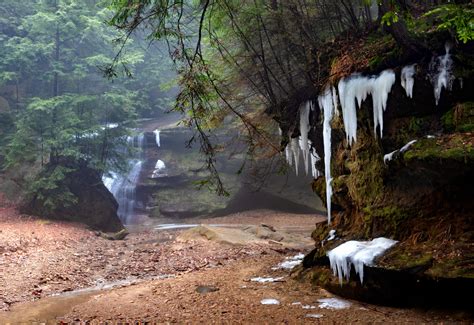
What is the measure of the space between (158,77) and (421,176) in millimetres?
28888

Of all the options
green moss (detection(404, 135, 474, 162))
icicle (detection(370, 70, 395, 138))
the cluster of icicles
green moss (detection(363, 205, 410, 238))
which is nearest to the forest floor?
green moss (detection(363, 205, 410, 238))

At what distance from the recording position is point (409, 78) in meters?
6.17

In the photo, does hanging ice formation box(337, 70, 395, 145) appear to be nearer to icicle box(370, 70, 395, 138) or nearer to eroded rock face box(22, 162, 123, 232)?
icicle box(370, 70, 395, 138)

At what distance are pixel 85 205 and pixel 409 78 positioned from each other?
16685 millimetres

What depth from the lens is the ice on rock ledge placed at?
5.62 meters

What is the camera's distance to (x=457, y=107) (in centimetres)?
584

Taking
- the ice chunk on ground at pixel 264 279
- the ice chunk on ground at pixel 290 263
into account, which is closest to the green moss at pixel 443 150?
the ice chunk on ground at pixel 264 279

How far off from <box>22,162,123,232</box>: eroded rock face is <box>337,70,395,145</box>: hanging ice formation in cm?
1457

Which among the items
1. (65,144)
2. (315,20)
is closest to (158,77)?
(65,144)

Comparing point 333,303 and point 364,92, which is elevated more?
point 364,92

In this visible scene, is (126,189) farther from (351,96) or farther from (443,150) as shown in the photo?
(443,150)

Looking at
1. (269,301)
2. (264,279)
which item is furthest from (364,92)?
(264,279)

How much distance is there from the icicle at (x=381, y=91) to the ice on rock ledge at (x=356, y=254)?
189 cm

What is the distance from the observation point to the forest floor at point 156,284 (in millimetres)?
5633
